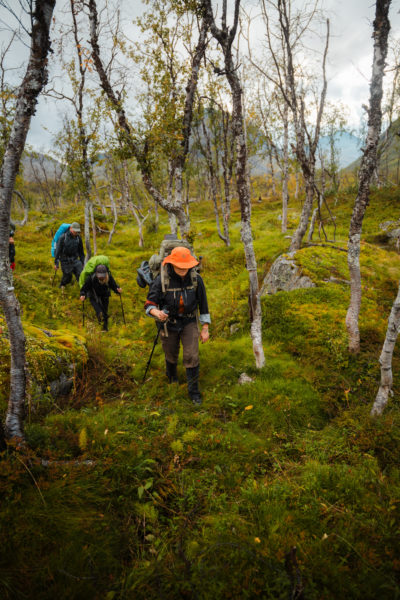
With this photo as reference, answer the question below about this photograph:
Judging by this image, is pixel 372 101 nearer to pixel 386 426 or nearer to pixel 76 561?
pixel 386 426

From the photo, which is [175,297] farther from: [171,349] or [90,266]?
[90,266]

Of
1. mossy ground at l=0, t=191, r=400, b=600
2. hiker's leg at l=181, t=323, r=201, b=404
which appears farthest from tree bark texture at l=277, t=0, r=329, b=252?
hiker's leg at l=181, t=323, r=201, b=404

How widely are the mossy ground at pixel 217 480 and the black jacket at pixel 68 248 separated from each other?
473cm

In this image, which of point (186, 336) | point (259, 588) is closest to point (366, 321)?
point (186, 336)

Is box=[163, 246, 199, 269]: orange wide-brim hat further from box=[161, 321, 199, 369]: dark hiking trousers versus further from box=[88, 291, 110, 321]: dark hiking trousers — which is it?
box=[88, 291, 110, 321]: dark hiking trousers

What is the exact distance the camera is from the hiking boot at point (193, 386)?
16.8 ft

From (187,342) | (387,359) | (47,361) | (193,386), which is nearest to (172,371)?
(193,386)

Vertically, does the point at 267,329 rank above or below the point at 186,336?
below

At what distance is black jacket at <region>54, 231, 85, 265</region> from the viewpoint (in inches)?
392

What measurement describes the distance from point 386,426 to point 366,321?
3.43 m

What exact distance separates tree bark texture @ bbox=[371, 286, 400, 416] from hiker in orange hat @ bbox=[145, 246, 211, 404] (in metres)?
2.91

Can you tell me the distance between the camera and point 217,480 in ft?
10.6

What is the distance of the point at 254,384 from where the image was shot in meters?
5.32

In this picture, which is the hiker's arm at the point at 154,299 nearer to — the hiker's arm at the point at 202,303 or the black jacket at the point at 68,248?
the hiker's arm at the point at 202,303
